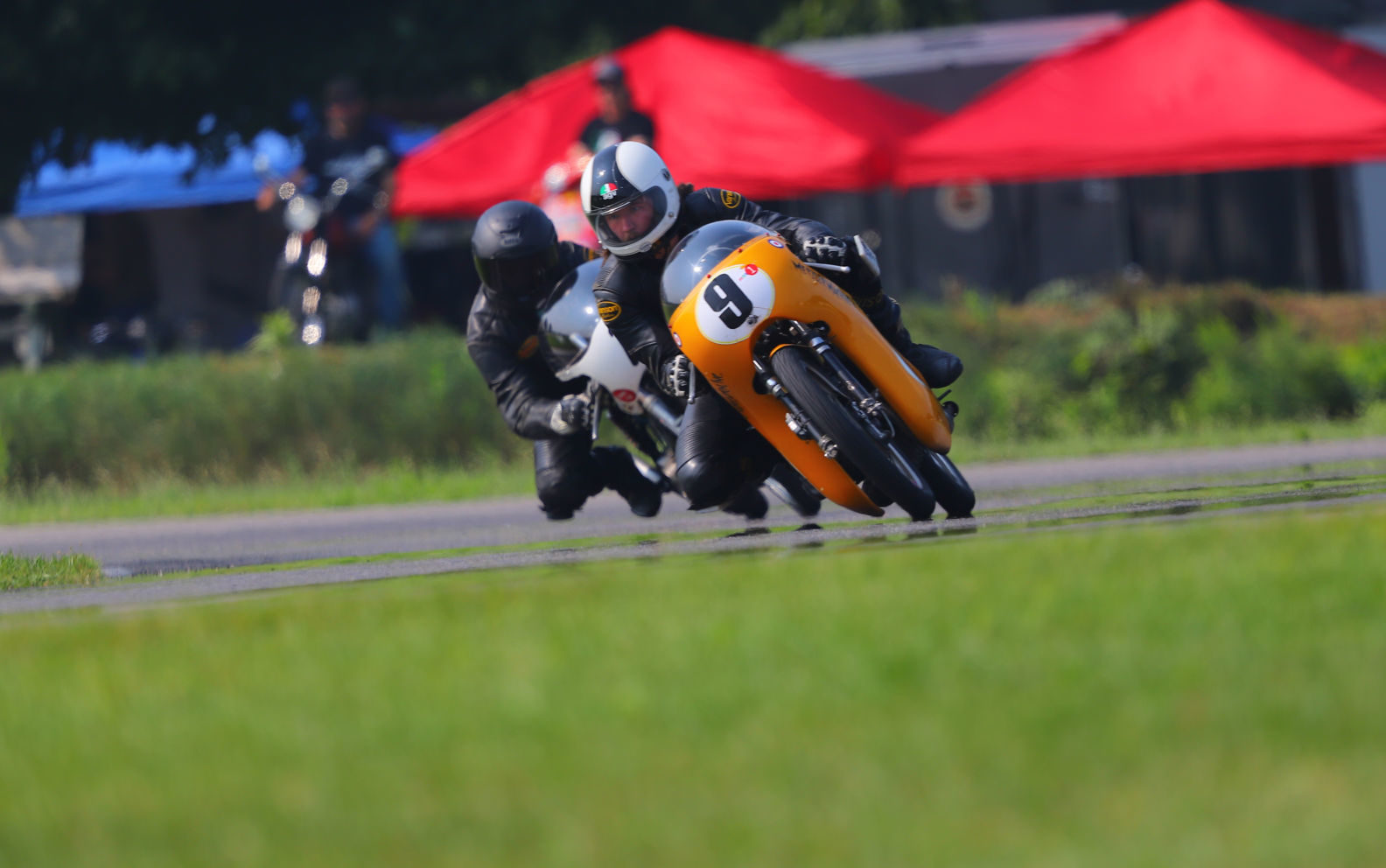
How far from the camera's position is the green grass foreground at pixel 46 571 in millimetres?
8344

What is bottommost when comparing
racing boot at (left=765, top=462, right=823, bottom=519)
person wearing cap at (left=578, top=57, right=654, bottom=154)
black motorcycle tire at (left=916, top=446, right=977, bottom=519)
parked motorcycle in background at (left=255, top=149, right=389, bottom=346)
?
parked motorcycle in background at (left=255, top=149, right=389, bottom=346)

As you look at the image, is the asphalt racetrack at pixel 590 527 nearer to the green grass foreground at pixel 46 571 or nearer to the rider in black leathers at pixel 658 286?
the green grass foreground at pixel 46 571

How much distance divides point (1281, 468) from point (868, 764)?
664cm

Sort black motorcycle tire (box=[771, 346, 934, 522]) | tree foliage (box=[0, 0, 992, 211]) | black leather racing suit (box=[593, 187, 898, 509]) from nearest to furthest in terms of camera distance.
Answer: black motorcycle tire (box=[771, 346, 934, 522]) < black leather racing suit (box=[593, 187, 898, 509]) < tree foliage (box=[0, 0, 992, 211])

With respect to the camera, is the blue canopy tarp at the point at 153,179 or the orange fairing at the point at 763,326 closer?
the orange fairing at the point at 763,326

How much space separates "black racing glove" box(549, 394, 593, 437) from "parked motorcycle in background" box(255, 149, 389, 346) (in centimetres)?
782

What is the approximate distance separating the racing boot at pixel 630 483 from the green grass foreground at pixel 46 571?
96.1 inches

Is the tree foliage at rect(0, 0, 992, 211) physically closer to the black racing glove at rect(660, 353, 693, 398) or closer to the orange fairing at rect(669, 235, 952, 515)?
the black racing glove at rect(660, 353, 693, 398)

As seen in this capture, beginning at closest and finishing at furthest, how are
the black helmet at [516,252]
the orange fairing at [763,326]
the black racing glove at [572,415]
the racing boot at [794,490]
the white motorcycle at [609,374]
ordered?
the orange fairing at [763,326], the racing boot at [794,490], the white motorcycle at [609,374], the black racing glove at [572,415], the black helmet at [516,252]

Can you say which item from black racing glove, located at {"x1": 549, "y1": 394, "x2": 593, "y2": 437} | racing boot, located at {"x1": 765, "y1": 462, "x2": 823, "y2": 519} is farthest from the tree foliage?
racing boot, located at {"x1": 765, "y1": 462, "x2": 823, "y2": 519}

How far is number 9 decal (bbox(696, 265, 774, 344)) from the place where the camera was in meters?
7.51

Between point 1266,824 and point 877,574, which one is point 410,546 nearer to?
point 877,574

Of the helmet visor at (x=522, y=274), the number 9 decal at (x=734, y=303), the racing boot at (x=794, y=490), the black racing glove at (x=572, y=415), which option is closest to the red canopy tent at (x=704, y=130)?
the helmet visor at (x=522, y=274)

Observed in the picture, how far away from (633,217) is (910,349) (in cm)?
123
